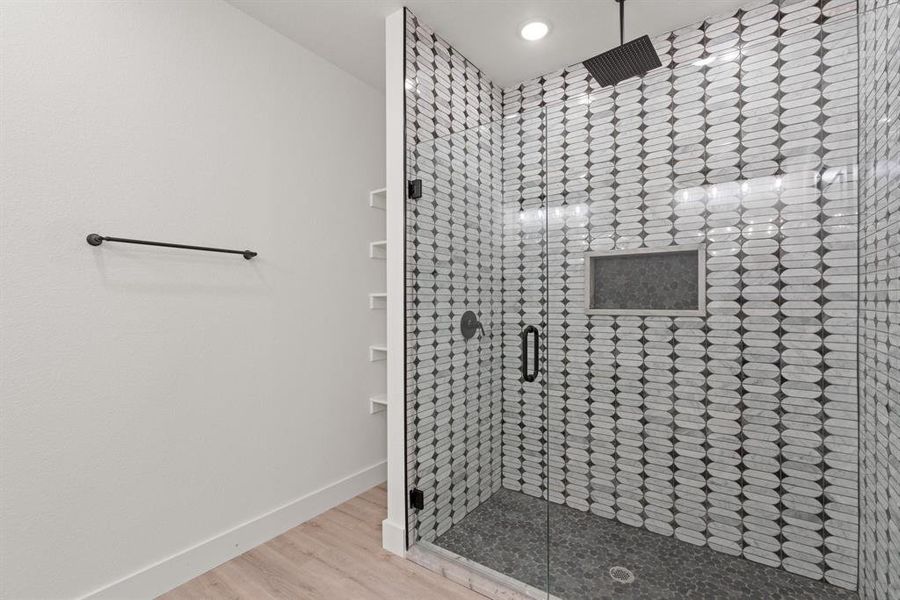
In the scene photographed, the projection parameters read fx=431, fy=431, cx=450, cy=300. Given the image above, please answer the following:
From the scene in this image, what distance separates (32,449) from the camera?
139 cm

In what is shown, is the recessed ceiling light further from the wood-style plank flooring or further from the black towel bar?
the wood-style plank flooring

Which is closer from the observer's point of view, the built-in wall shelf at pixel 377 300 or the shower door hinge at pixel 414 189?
the shower door hinge at pixel 414 189

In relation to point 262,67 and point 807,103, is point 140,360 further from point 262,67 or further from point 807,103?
point 807,103

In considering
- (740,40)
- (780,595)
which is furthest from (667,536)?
(740,40)

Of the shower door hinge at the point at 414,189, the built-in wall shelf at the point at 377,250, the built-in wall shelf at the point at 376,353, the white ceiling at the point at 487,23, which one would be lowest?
the built-in wall shelf at the point at 376,353

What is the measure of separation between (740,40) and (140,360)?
2.92 m

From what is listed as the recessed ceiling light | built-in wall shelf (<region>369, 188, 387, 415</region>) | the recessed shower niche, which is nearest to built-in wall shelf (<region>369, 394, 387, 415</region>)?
built-in wall shelf (<region>369, 188, 387, 415</region>)

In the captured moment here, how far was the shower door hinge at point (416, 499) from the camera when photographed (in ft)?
6.37

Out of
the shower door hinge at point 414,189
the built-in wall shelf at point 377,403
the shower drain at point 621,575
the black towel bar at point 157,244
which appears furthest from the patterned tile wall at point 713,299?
the black towel bar at point 157,244

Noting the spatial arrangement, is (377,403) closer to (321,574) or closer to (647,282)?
(321,574)

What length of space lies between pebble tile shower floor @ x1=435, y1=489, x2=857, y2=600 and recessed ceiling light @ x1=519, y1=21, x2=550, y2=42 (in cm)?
222

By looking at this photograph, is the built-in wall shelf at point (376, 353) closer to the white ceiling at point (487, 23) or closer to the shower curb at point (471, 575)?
the shower curb at point (471, 575)

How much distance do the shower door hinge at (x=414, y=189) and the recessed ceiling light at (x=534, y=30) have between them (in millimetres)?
923

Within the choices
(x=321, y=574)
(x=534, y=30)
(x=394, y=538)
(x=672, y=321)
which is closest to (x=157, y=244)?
(x=321, y=574)
